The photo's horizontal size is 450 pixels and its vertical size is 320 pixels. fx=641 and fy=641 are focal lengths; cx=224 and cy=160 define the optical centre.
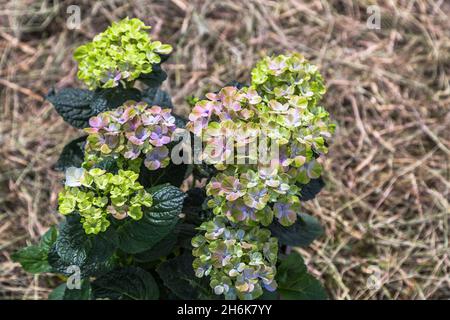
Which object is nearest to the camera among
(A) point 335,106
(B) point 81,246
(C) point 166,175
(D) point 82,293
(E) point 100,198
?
(E) point 100,198

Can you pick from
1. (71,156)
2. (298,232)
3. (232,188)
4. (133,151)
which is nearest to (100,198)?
(133,151)

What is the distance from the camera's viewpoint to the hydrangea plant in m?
1.23

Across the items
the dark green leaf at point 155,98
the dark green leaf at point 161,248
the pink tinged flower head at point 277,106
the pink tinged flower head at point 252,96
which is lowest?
the dark green leaf at point 161,248

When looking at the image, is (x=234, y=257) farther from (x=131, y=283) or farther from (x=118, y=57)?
(x=118, y=57)

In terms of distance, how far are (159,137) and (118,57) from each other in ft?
0.68

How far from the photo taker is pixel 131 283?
5.01ft

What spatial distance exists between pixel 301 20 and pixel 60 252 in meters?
1.70

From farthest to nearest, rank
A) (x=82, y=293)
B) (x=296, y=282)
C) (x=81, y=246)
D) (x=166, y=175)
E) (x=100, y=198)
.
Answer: (x=296, y=282) < (x=82, y=293) < (x=166, y=175) < (x=81, y=246) < (x=100, y=198)

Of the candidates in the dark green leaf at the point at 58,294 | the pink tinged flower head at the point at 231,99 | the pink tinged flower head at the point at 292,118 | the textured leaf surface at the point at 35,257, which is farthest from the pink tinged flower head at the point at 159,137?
the dark green leaf at the point at 58,294

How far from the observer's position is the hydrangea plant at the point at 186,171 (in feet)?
4.03

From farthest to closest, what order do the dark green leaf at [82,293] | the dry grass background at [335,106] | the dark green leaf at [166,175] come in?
the dry grass background at [335,106] → the dark green leaf at [82,293] → the dark green leaf at [166,175]

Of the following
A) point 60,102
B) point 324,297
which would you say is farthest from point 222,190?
point 324,297

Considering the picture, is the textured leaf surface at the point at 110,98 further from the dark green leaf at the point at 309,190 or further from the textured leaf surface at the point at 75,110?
the dark green leaf at the point at 309,190

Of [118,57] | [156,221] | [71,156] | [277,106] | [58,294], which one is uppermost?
[118,57]
